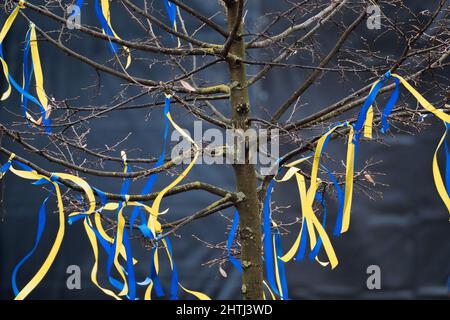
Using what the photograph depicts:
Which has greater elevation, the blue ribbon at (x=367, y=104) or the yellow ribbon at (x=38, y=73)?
the yellow ribbon at (x=38, y=73)

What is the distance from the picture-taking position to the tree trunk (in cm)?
206

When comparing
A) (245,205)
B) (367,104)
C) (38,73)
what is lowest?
(245,205)

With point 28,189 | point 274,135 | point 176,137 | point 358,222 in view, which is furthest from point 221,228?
point 274,135

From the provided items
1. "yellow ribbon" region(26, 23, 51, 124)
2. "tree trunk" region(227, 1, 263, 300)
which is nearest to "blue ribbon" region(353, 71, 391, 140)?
"tree trunk" region(227, 1, 263, 300)

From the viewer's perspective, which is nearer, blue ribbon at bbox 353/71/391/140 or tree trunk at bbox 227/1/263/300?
blue ribbon at bbox 353/71/391/140

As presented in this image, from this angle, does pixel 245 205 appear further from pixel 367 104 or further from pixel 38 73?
pixel 38 73

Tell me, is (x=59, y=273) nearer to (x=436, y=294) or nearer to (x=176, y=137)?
(x=176, y=137)

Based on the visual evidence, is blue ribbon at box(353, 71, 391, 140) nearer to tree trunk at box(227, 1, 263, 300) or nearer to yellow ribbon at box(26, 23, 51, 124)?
tree trunk at box(227, 1, 263, 300)

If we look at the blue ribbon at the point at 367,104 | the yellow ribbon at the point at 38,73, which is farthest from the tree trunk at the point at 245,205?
the yellow ribbon at the point at 38,73

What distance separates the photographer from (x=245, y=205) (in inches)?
81.8

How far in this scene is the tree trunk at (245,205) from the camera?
2.06m

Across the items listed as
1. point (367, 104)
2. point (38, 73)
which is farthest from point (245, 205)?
point (38, 73)

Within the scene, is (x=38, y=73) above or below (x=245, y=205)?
above

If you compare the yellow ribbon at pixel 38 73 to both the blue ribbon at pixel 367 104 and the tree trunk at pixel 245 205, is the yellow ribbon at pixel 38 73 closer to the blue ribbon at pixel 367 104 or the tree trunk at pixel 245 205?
the tree trunk at pixel 245 205
